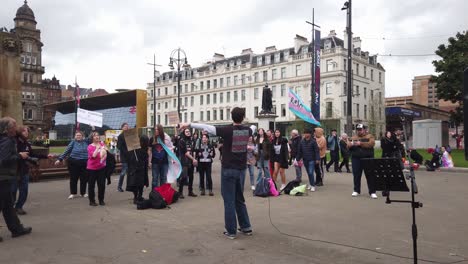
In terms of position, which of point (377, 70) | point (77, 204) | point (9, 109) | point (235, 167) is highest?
point (377, 70)

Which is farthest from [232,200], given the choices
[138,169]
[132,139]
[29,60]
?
[29,60]

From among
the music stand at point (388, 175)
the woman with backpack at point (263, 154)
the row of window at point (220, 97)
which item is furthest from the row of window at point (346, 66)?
the music stand at point (388, 175)

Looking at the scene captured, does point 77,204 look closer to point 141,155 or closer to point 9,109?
point 141,155

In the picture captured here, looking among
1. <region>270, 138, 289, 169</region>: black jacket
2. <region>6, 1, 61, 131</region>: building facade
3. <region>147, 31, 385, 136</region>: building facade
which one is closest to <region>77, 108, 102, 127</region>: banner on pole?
<region>270, 138, 289, 169</region>: black jacket

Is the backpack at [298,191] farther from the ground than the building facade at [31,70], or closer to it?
closer to it

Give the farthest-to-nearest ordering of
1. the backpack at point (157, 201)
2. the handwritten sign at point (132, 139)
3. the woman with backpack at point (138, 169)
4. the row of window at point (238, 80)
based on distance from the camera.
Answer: the row of window at point (238, 80), the handwritten sign at point (132, 139), the woman with backpack at point (138, 169), the backpack at point (157, 201)

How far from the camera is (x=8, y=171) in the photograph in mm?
5996

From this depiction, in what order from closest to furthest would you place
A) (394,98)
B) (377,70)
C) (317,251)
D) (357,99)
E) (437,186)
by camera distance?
1. (317,251)
2. (437,186)
3. (357,99)
4. (377,70)
5. (394,98)

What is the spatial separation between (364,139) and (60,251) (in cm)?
742

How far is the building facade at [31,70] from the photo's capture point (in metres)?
86.3

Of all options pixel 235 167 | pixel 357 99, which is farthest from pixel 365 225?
pixel 357 99

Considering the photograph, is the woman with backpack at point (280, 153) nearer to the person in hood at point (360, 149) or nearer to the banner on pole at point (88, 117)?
the person in hood at point (360, 149)

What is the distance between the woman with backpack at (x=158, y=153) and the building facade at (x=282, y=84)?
4470cm

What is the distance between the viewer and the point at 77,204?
911cm
